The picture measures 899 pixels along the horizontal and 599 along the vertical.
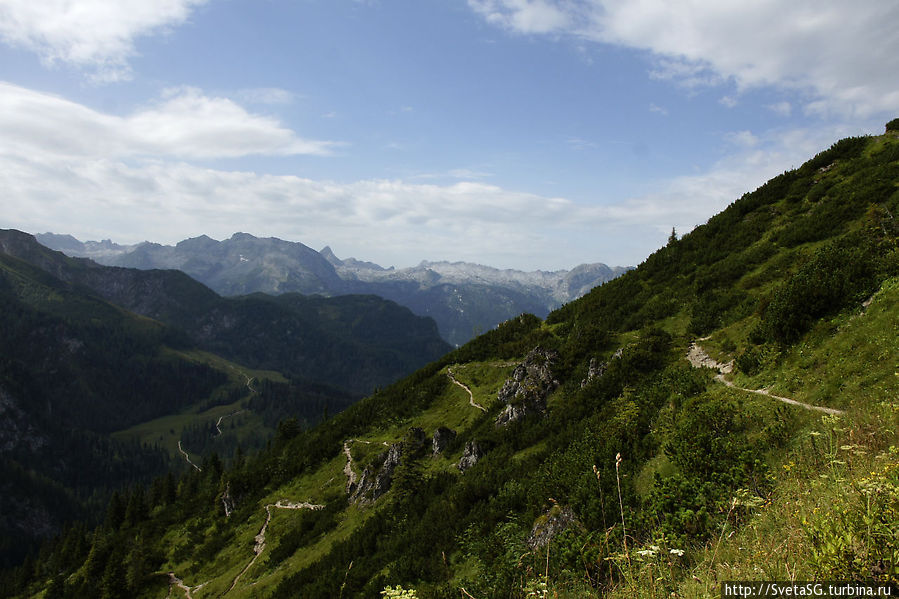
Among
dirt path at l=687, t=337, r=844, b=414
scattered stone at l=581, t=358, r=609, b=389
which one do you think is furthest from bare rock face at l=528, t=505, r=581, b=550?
scattered stone at l=581, t=358, r=609, b=389

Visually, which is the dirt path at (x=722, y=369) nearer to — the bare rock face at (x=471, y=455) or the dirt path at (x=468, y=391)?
the bare rock face at (x=471, y=455)

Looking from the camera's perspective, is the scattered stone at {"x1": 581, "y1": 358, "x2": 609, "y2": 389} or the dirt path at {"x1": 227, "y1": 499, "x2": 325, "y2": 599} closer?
the scattered stone at {"x1": 581, "y1": 358, "x2": 609, "y2": 389}

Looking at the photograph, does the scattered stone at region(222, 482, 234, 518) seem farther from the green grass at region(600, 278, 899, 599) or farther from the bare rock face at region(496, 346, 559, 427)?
the green grass at region(600, 278, 899, 599)

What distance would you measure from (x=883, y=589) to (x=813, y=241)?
3736 centimetres

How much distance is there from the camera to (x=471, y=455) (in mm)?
31203

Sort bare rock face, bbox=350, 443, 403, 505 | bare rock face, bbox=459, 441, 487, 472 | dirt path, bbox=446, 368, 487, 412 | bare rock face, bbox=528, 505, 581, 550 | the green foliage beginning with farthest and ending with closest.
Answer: dirt path, bbox=446, 368, 487, 412 → bare rock face, bbox=350, 443, 403, 505 → bare rock face, bbox=459, 441, 487, 472 → the green foliage → bare rock face, bbox=528, 505, 581, 550

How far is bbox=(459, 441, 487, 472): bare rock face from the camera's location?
30.8m

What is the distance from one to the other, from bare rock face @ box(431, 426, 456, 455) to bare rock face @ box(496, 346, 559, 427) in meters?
5.41

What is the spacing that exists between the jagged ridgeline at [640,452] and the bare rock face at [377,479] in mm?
297

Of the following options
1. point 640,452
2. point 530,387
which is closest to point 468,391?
point 530,387

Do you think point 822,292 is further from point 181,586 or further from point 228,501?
point 228,501

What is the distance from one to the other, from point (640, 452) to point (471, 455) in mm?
16647

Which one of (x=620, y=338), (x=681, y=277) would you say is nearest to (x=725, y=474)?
(x=620, y=338)

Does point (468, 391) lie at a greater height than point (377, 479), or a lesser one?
greater
